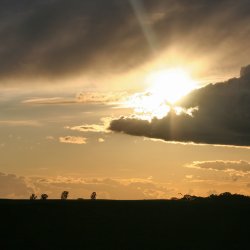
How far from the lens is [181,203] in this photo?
17500 cm

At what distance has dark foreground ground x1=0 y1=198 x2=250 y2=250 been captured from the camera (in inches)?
5281

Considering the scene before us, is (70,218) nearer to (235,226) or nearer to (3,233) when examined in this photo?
(3,233)

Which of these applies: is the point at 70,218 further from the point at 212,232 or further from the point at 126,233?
the point at 212,232

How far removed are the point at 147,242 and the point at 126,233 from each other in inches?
264

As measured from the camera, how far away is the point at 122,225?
147000 mm

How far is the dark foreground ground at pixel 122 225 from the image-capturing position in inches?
5281

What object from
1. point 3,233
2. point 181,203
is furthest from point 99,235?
point 181,203

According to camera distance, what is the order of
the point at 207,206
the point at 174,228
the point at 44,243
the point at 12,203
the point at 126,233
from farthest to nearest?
the point at 207,206, the point at 12,203, the point at 174,228, the point at 126,233, the point at 44,243

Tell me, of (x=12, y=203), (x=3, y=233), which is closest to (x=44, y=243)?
(x=3, y=233)

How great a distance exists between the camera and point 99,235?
138 m

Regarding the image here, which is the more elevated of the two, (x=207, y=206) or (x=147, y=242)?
(x=207, y=206)

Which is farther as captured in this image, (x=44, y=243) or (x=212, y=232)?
(x=212, y=232)

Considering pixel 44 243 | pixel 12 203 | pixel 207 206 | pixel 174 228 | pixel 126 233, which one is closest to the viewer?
pixel 44 243

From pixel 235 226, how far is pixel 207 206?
748 inches
